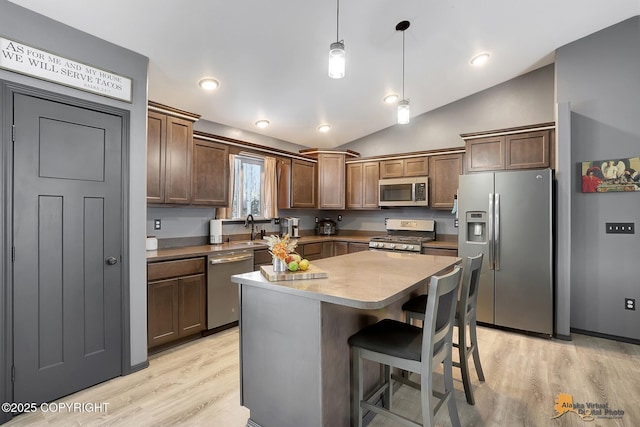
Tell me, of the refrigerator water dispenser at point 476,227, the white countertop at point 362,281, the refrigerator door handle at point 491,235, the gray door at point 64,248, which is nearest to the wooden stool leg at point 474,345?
the white countertop at point 362,281

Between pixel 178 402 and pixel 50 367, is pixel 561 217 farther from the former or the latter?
pixel 50 367

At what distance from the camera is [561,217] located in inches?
136

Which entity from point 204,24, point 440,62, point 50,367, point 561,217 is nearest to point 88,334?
point 50,367

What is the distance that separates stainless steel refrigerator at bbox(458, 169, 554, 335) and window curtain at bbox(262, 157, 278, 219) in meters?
2.55

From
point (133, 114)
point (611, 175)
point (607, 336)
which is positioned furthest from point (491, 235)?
point (133, 114)

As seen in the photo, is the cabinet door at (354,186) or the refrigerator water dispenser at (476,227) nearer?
the refrigerator water dispenser at (476,227)

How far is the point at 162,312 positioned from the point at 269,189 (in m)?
2.27

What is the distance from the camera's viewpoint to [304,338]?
66.6 inches

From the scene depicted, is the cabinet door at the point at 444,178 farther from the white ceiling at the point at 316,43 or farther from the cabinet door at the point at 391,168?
the white ceiling at the point at 316,43

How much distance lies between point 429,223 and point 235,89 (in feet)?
10.8

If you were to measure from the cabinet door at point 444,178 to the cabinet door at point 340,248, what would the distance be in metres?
1.43

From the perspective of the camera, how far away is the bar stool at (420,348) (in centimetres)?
157

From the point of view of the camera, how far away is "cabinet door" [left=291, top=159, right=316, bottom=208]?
5.08 metres

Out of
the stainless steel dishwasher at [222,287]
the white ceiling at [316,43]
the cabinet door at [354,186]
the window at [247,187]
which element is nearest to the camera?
→ the white ceiling at [316,43]
